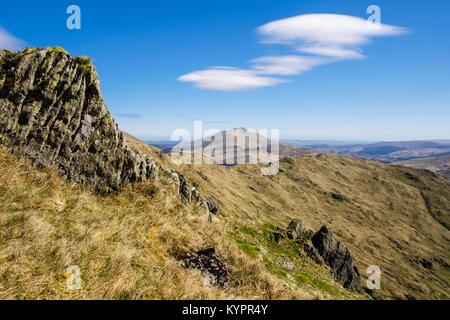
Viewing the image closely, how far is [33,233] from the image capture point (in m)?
6.82

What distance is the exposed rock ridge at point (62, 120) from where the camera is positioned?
35.3 feet

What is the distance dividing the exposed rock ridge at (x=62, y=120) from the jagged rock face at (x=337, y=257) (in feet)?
158

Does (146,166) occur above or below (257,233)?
above

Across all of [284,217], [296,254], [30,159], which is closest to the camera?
[30,159]

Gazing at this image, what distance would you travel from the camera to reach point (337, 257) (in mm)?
50938

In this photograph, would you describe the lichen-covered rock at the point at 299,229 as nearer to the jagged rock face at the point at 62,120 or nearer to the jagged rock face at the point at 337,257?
the jagged rock face at the point at 337,257

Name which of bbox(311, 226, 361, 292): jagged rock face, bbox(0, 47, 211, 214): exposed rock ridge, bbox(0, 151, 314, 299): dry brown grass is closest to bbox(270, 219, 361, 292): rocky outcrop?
bbox(311, 226, 361, 292): jagged rock face

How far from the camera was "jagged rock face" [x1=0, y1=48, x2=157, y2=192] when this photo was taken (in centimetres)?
1078

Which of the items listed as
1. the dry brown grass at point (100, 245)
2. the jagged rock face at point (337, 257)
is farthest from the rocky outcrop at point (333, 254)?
the dry brown grass at point (100, 245)

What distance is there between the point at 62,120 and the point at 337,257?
56353 millimetres
